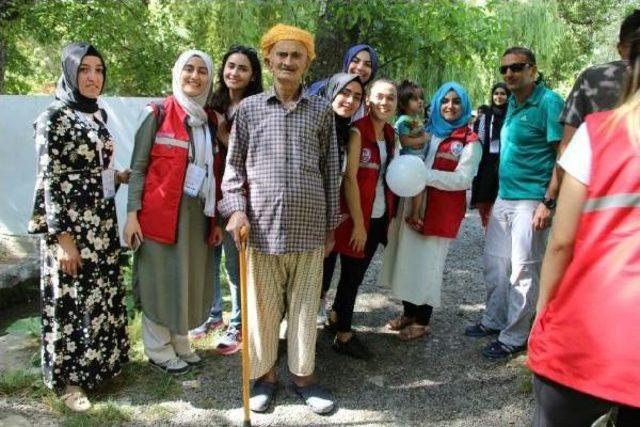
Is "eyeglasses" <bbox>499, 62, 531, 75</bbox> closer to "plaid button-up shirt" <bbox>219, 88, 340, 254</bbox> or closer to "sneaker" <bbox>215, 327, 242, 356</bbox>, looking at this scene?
"plaid button-up shirt" <bbox>219, 88, 340, 254</bbox>

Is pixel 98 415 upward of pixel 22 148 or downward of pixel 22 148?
downward

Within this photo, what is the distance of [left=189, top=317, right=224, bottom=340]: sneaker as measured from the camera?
3.54 metres

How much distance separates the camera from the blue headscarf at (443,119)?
3.30 m

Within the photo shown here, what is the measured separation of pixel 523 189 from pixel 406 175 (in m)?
0.73

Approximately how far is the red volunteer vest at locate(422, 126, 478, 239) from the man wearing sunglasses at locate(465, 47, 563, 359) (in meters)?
0.25

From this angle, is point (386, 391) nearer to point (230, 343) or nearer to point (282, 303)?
point (282, 303)

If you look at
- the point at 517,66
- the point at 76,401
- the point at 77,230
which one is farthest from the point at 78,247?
the point at 517,66

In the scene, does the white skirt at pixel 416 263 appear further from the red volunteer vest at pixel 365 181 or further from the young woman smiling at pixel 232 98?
the young woman smiling at pixel 232 98

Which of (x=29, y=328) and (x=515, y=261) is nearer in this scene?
(x=515, y=261)

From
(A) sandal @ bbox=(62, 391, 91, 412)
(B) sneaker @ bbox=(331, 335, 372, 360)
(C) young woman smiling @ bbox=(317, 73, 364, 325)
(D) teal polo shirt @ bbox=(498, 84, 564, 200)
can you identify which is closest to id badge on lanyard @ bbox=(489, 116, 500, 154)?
(D) teal polo shirt @ bbox=(498, 84, 564, 200)

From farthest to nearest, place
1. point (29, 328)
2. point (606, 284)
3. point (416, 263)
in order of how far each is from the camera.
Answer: point (29, 328) → point (416, 263) → point (606, 284)

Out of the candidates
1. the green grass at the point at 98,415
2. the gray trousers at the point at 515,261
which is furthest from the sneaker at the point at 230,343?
the gray trousers at the point at 515,261

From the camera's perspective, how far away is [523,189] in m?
3.14

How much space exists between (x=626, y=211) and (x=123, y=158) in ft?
18.5
